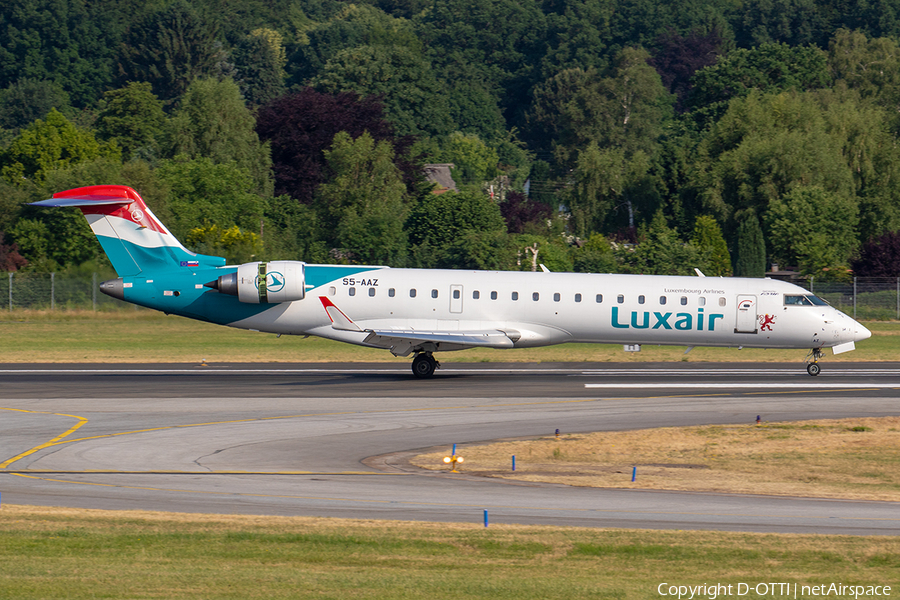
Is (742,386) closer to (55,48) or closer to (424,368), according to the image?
(424,368)

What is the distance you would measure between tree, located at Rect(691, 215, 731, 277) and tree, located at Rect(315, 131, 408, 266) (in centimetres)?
1925

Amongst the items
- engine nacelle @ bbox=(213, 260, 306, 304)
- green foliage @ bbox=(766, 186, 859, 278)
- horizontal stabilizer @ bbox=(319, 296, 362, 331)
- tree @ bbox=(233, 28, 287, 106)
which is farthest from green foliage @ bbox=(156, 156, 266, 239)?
tree @ bbox=(233, 28, 287, 106)

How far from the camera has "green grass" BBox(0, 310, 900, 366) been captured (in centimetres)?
4272

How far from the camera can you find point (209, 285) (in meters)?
34.8

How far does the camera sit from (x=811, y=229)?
7375 centimetres

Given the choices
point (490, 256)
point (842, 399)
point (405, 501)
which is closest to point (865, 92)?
point (490, 256)

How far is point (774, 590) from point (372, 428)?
44.8 feet

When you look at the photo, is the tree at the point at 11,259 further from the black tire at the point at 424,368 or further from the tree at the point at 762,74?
the tree at the point at 762,74

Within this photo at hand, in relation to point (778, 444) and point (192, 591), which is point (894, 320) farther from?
point (192, 591)

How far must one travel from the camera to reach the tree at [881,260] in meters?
68.5

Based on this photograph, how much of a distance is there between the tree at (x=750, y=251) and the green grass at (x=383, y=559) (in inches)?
2279

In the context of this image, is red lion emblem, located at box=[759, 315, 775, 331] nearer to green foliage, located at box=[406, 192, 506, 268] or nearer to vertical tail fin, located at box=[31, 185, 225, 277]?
vertical tail fin, located at box=[31, 185, 225, 277]

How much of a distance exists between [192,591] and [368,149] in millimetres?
75921

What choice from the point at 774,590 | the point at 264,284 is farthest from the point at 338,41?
the point at 774,590
